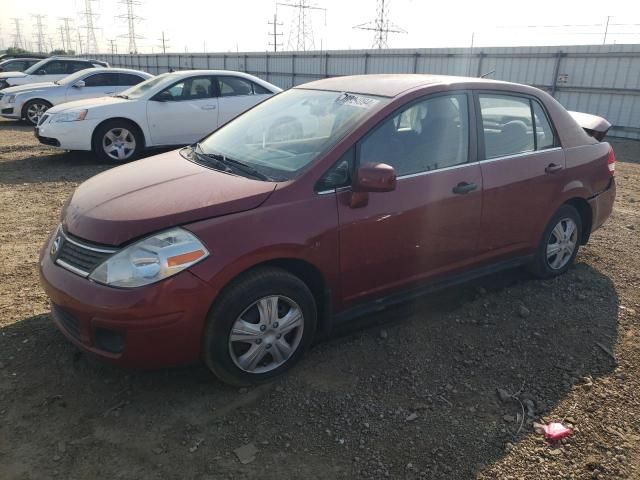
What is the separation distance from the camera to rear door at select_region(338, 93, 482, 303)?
3.19m

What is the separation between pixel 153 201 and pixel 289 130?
1.17 meters

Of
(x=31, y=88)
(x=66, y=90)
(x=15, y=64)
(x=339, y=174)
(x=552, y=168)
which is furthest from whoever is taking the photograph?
(x=15, y=64)

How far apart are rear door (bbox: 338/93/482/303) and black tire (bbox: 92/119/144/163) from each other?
21.9 feet

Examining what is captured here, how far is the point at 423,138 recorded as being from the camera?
3537 mm

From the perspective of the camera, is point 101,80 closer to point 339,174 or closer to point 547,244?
point 339,174

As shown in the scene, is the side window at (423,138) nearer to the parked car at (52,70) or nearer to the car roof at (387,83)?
the car roof at (387,83)

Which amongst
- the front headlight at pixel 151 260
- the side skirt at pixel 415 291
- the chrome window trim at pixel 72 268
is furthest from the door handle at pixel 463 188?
the chrome window trim at pixel 72 268

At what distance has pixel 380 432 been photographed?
8.84ft

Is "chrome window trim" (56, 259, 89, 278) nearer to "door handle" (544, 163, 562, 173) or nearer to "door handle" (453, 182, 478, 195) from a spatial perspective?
"door handle" (453, 182, 478, 195)

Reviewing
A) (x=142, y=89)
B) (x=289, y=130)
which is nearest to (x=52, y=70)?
(x=142, y=89)

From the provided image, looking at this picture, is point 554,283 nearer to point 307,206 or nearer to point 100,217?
point 307,206

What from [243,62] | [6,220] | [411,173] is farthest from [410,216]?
[243,62]

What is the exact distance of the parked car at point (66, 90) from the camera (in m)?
12.2

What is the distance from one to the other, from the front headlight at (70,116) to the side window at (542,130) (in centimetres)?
712
